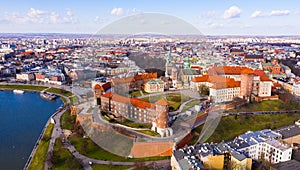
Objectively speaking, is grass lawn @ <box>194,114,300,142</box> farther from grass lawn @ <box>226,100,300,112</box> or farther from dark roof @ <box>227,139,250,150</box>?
dark roof @ <box>227,139,250,150</box>

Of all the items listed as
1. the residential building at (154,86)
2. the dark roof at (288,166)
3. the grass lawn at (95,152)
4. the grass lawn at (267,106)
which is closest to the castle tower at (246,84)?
the grass lawn at (267,106)

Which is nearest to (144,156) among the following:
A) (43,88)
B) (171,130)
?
(171,130)

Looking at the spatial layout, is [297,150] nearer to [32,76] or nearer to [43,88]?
[43,88]

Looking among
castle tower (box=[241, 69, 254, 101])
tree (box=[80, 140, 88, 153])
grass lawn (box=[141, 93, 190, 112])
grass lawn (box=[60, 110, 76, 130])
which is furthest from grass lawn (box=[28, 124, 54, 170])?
castle tower (box=[241, 69, 254, 101])

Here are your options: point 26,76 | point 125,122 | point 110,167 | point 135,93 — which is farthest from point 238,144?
point 26,76

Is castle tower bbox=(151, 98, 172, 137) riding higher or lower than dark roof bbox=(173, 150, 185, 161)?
higher

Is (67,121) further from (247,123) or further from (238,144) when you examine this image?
(247,123)

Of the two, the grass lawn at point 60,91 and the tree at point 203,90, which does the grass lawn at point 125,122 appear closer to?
the tree at point 203,90
